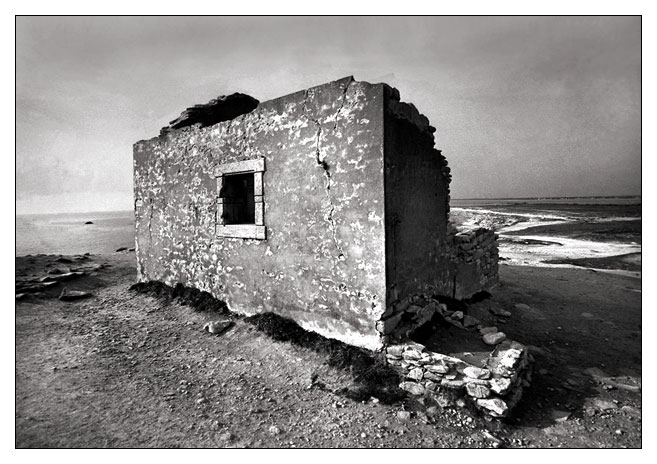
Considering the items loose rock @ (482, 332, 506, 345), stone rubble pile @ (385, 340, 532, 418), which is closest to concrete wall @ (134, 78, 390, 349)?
stone rubble pile @ (385, 340, 532, 418)

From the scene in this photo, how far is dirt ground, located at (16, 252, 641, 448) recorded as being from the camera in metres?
2.99

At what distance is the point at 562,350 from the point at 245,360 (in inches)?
181

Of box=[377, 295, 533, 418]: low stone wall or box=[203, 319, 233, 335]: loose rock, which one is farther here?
box=[203, 319, 233, 335]: loose rock

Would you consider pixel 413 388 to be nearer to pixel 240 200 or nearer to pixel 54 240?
pixel 240 200

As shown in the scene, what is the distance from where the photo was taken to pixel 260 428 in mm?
3102

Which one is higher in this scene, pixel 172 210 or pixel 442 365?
pixel 172 210

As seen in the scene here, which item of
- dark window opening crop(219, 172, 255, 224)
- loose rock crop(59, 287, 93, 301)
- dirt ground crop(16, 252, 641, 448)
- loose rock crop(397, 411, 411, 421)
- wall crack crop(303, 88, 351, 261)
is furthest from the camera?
loose rock crop(59, 287, 93, 301)

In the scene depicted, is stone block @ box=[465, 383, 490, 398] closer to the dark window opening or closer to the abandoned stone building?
the abandoned stone building

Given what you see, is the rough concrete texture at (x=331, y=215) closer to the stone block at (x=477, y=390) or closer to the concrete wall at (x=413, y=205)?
the concrete wall at (x=413, y=205)

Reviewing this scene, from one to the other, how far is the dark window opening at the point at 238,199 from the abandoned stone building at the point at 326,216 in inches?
0.8

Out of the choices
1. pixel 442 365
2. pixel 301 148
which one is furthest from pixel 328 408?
pixel 301 148

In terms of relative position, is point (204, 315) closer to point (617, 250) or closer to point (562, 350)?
point (562, 350)

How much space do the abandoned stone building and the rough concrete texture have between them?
0.7 inches

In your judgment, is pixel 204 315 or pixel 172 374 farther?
pixel 204 315
